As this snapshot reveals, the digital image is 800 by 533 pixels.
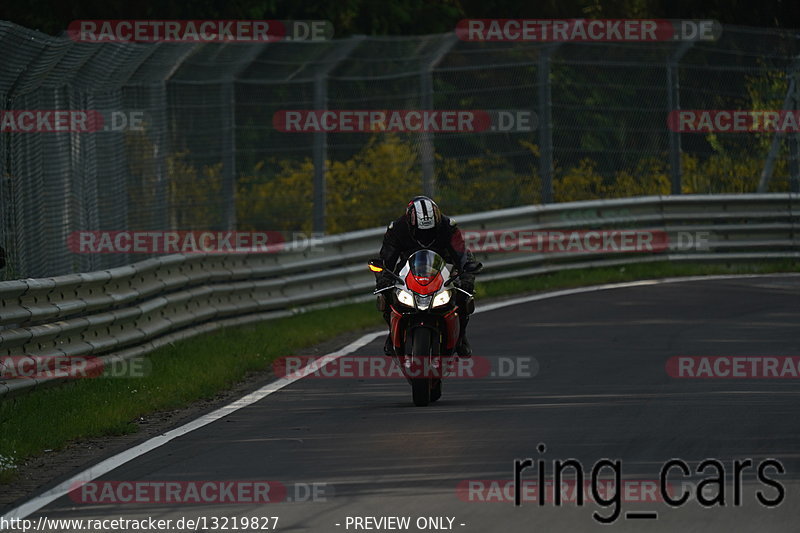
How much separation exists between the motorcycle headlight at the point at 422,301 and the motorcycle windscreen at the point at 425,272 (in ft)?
0.11

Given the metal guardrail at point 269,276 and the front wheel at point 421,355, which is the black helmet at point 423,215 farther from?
the metal guardrail at point 269,276

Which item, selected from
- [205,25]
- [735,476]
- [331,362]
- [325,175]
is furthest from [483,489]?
[205,25]

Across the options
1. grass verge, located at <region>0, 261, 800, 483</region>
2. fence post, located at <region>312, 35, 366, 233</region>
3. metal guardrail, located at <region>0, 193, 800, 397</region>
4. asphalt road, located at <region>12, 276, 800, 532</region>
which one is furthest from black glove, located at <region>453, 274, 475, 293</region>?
fence post, located at <region>312, 35, 366, 233</region>

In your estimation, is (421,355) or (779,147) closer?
(421,355)

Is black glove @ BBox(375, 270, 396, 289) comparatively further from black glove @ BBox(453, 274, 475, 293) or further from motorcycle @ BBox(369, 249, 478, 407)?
black glove @ BBox(453, 274, 475, 293)

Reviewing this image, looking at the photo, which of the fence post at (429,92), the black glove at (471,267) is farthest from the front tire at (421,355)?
the fence post at (429,92)

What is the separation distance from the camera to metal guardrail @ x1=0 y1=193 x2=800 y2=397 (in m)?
13.5

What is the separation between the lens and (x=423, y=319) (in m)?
12.6

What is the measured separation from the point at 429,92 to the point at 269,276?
4257 millimetres

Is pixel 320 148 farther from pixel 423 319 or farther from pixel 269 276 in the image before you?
pixel 423 319

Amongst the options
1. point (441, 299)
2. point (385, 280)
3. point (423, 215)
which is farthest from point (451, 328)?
point (423, 215)

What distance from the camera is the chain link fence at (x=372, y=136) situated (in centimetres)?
1700

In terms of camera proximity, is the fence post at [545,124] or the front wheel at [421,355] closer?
the front wheel at [421,355]

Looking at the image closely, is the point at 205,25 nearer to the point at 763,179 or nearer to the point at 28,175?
the point at 763,179
